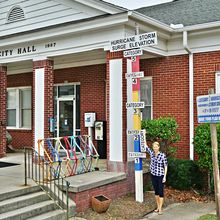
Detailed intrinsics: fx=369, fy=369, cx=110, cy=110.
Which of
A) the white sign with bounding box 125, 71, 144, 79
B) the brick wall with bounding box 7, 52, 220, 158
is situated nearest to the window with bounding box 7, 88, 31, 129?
the brick wall with bounding box 7, 52, 220, 158

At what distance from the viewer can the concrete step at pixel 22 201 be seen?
7.06 metres

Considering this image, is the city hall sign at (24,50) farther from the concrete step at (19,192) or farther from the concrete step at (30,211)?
the concrete step at (30,211)

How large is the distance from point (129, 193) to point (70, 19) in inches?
207

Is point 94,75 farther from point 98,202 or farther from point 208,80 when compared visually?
point 98,202

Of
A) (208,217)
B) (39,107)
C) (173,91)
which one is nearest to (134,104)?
(173,91)

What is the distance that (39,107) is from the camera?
11367 mm

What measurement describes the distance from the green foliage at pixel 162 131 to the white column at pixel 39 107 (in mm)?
3195

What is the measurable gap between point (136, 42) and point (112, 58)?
1537 mm

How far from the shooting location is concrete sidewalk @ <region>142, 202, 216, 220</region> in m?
7.90

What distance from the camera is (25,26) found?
1193 centimetres

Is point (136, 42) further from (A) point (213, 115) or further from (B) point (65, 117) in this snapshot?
(B) point (65, 117)

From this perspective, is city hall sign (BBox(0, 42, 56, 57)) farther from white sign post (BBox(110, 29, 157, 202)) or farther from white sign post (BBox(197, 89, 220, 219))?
white sign post (BBox(197, 89, 220, 219))

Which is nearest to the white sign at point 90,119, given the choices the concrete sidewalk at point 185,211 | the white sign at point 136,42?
the white sign at point 136,42

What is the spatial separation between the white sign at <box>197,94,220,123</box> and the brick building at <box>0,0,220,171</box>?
3193 mm
